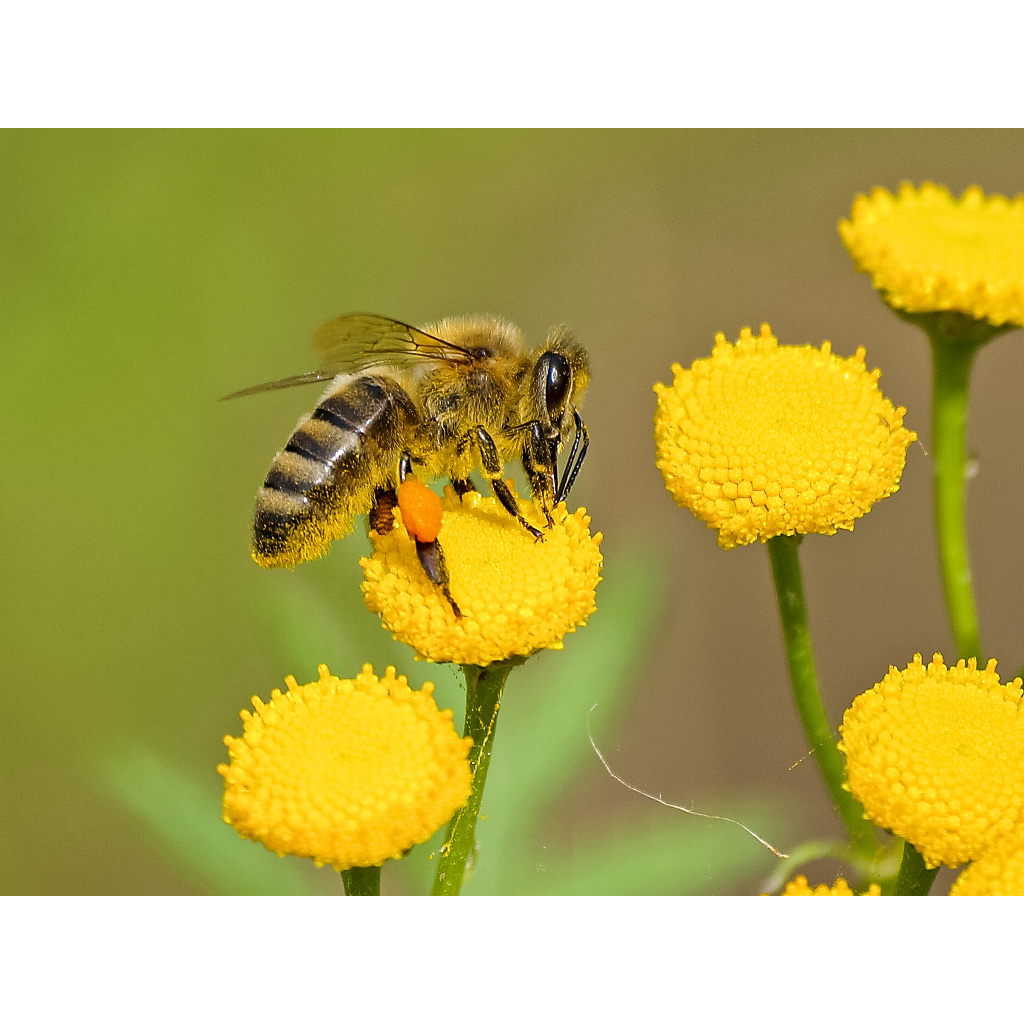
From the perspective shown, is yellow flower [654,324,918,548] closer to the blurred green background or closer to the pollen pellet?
the blurred green background

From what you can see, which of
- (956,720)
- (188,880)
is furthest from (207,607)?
(956,720)

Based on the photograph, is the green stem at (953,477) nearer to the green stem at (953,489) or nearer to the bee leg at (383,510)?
the green stem at (953,489)

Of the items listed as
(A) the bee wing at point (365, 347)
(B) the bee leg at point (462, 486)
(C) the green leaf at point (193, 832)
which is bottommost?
(C) the green leaf at point (193, 832)

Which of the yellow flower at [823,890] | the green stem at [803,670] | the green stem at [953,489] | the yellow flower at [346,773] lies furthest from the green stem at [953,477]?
the yellow flower at [346,773]

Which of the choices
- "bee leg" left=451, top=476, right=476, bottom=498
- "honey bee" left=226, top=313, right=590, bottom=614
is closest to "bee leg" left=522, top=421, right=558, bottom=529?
"honey bee" left=226, top=313, right=590, bottom=614

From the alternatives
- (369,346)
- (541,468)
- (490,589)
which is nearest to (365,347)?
(369,346)

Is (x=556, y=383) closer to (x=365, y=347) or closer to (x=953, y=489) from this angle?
(x=365, y=347)

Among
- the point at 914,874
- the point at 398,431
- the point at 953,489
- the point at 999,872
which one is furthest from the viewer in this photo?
the point at 398,431
